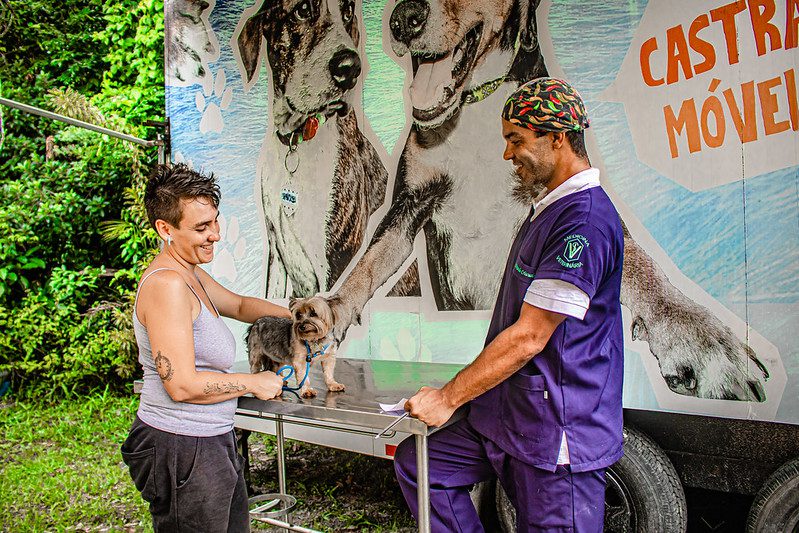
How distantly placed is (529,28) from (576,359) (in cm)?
209

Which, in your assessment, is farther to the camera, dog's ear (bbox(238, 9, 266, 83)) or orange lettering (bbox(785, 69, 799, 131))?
dog's ear (bbox(238, 9, 266, 83))

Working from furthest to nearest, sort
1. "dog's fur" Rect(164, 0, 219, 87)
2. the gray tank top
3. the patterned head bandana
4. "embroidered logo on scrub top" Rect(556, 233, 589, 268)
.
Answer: "dog's fur" Rect(164, 0, 219, 87) < the gray tank top < the patterned head bandana < "embroidered logo on scrub top" Rect(556, 233, 589, 268)

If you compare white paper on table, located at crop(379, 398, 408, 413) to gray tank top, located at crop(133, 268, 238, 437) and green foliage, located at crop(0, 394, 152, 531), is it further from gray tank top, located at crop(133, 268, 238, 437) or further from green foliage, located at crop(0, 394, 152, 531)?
green foliage, located at crop(0, 394, 152, 531)

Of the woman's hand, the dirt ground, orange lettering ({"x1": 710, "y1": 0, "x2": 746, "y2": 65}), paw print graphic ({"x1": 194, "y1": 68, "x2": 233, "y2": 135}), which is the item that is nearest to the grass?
the dirt ground

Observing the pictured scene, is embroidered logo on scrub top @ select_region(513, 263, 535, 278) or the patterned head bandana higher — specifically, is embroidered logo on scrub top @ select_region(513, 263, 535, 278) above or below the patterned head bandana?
below

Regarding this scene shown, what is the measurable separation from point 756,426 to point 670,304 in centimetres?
61

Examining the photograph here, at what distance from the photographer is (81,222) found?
29.2 ft

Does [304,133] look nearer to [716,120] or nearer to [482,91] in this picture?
[482,91]

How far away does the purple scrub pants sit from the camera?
203cm

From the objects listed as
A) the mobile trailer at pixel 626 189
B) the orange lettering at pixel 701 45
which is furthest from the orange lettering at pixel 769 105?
the orange lettering at pixel 701 45

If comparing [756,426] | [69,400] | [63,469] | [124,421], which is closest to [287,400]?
[756,426]

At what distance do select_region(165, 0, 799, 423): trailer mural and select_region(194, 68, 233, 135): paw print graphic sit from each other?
0.01 m

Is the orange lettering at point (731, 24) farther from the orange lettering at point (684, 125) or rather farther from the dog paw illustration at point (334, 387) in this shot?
the dog paw illustration at point (334, 387)

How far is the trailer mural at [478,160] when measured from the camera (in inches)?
108
